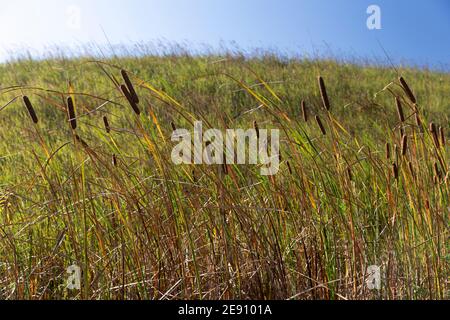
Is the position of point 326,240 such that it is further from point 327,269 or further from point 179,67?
point 179,67

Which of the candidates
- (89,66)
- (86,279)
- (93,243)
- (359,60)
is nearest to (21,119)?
(89,66)

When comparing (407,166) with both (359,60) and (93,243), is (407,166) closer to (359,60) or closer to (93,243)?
(93,243)

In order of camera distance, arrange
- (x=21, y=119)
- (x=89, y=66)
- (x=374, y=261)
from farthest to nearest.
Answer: (x=89, y=66), (x=21, y=119), (x=374, y=261)

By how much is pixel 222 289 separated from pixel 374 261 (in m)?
0.54

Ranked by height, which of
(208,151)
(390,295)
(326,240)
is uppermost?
(208,151)

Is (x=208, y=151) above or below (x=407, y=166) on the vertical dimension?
above

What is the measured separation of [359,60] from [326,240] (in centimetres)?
926

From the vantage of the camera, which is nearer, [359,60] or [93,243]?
[93,243]

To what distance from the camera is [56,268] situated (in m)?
2.33

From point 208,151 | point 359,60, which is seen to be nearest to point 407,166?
point 208,151

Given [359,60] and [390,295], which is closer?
[390,295]

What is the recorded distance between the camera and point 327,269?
2131 mm
